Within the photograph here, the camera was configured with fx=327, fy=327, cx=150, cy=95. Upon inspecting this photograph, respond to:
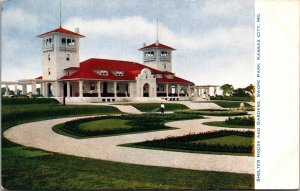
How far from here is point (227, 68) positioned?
8.13 m

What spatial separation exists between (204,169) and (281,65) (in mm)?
2748

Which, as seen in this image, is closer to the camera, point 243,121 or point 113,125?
point 243,121

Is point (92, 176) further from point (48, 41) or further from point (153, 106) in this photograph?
point (48, 41)

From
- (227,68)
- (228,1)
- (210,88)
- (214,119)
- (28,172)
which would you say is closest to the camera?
(28,172)

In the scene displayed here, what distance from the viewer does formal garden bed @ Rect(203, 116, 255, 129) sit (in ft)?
24.5

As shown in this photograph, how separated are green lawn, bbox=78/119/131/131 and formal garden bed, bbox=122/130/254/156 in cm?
70

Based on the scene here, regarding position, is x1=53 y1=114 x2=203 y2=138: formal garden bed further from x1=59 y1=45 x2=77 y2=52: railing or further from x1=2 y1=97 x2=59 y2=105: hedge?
x1=59 y1=45 x2=77 y2=52: railing

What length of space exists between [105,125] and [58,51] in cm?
264

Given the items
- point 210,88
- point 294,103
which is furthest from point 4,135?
point 294,103

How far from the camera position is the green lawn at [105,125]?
8.66 metres

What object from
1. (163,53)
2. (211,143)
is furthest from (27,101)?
(211,143)

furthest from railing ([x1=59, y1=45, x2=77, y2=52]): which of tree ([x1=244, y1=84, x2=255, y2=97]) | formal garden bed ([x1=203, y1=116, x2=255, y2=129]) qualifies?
tree ([x1=244, y1=84, x2=255, y2=97])

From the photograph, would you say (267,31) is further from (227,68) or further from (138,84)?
(138,84)

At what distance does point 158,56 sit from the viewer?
341 inches
